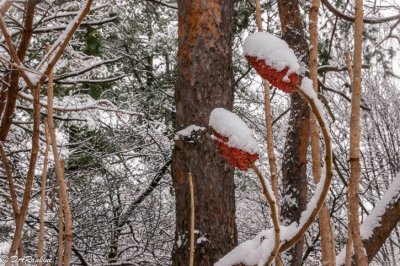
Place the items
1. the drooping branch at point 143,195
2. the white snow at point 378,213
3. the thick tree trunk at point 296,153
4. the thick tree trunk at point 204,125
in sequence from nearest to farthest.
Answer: the white snow at point 378,213
the thick tree trunk at point 204,125
the thick tree trunk at point 296,153
the drooping branch at point 143,195

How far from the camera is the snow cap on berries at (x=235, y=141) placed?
276mm

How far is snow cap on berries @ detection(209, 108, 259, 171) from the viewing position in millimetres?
276

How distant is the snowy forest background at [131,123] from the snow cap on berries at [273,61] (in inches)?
115

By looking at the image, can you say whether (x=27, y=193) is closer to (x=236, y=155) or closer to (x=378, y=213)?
(x=236, y=155)

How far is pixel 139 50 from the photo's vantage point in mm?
7066

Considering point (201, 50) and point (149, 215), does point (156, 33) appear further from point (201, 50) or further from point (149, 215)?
point (201, 50)

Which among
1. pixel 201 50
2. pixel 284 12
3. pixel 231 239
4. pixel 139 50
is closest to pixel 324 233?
pixel 231 239

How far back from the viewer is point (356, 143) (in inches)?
16.3

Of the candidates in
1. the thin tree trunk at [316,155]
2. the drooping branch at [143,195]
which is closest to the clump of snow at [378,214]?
the thin tree trunk at [316,155]

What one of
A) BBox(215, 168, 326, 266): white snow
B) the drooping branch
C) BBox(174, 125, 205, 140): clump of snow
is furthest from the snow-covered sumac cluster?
the drooping branch

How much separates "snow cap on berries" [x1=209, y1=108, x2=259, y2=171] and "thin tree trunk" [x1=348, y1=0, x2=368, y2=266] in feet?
0.59

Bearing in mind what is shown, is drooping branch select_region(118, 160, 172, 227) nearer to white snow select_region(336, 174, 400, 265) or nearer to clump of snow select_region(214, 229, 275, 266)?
white snow select_region(336, 174, 400, 265)

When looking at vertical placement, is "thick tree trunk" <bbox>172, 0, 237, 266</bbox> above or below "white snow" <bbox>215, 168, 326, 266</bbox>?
above

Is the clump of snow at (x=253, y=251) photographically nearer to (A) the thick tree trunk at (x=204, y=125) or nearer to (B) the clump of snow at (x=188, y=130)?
(A) the thick tree trunk at (x=204, y=125)
